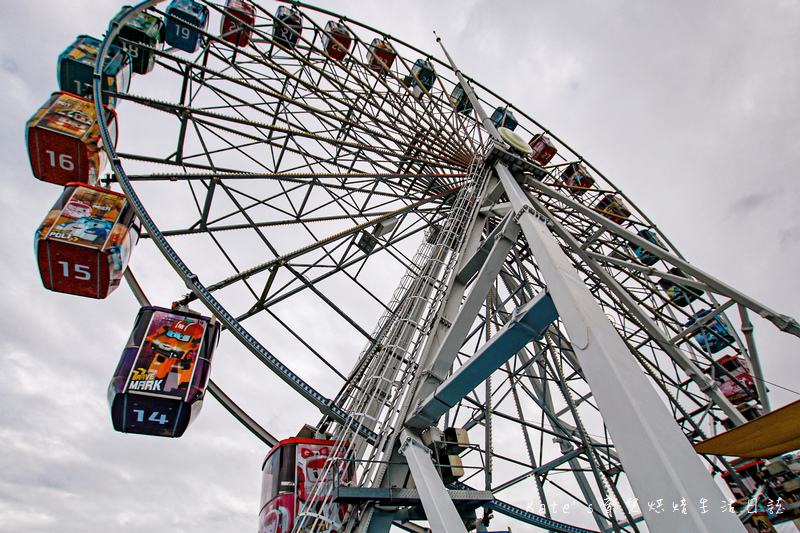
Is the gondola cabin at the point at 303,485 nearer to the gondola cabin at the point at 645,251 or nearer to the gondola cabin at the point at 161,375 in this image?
the gondola cabin at the point at 161,375

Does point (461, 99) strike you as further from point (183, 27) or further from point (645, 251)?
point (183, 27)

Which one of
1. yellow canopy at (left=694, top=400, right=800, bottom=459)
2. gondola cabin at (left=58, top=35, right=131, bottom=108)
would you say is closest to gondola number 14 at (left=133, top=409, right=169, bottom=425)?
gondola cabin at (left=58, top=35, right=131, bottom=108)

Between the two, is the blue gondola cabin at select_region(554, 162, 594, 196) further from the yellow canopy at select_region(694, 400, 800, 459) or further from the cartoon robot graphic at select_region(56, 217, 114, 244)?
the cartoon robot graphic at select_region(56, 217, 114, 244)

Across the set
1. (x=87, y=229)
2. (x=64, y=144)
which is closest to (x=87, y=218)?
(x=87, y=229)

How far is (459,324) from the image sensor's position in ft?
17.7

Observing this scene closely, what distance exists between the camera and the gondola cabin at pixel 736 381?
10.8 m

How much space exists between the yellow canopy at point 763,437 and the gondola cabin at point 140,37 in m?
12.1

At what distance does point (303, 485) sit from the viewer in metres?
5.18

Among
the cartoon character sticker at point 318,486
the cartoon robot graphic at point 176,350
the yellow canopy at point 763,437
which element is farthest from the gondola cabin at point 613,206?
the cartoon robot graphic at point 176,350

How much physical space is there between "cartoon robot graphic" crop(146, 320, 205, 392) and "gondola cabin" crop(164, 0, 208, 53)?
7.83 meters

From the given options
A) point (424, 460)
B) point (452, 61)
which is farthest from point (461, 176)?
point (424, 460)

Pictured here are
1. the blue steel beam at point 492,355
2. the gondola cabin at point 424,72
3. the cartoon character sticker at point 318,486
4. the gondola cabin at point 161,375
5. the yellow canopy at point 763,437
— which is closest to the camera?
the blue steel beam at point 492,355

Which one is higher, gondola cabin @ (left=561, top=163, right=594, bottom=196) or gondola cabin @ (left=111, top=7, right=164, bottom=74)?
gondola cabin @ (left=561, top=163, right=594, bottom=196)

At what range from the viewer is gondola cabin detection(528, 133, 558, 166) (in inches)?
607
